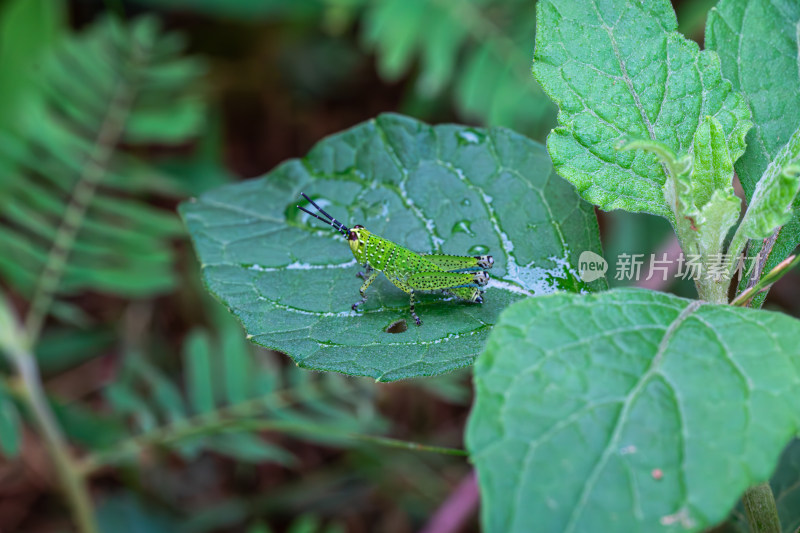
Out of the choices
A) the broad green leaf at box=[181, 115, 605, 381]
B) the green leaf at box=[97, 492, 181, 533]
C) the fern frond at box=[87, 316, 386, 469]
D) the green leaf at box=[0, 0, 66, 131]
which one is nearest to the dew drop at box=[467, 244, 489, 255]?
the broad green leaf at box=[181, 115, 605, 381]

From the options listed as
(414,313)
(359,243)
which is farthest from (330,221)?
(414,313)

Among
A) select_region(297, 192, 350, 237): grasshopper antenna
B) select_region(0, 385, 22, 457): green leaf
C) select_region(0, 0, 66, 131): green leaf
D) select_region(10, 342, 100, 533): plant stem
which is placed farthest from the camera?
select_region(0, 0, 66, 131): green leaf

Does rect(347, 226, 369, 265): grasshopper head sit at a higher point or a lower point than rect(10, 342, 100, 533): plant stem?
higher

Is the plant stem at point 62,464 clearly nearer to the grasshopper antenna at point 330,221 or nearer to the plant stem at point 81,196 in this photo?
the plant stem at point 81,196

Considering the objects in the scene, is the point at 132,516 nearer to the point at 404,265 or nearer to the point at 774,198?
the point at 404,265

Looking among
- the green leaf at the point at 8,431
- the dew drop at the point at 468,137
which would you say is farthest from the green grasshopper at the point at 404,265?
the green leaf at the point at 8,431

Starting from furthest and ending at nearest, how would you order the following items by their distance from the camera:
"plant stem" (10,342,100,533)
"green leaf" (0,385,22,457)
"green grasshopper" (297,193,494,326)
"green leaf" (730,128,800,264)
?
1. "plant stem" (10,342,100,533)
2. "green leaf" (0,385,22,457)
3. "green grasshopper" (297,193,494,326)
4. "green leaf" (730,128,800,264)

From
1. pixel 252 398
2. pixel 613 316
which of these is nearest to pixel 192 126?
pixel 252 398

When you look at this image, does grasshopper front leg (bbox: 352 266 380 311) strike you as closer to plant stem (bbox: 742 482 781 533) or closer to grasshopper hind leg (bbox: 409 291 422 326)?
grasshopper hind leg (bbox: 409 291 422 326)

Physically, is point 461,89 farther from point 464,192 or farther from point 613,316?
point 613,316
